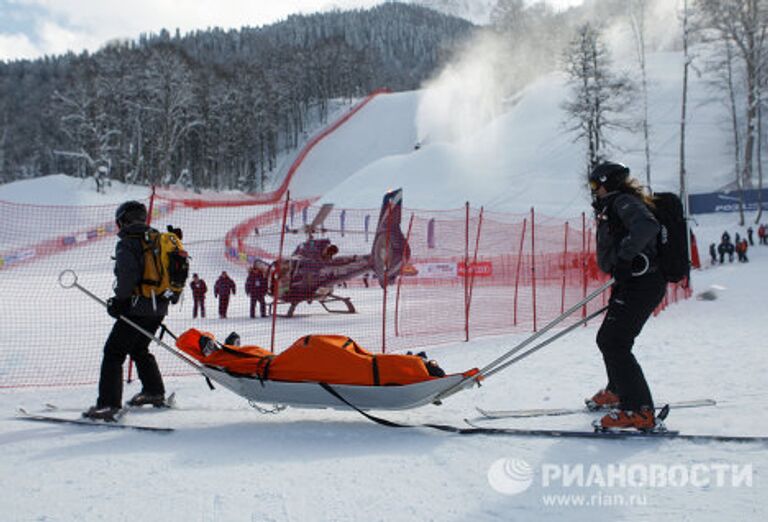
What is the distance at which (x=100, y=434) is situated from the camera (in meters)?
4.27

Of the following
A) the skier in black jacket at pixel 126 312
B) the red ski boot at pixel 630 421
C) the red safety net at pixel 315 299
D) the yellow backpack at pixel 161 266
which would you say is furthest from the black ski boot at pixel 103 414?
the red ski boot at pixel 630 421

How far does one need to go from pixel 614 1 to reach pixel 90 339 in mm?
72836

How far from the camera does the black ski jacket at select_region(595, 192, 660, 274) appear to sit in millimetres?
3711

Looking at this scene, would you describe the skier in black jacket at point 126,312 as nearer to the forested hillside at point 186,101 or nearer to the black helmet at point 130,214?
the black helmet at point 130,214

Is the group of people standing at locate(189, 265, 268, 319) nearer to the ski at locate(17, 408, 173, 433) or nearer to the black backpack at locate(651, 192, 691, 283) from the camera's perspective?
the ski at locate(17, 408, 173, 433)

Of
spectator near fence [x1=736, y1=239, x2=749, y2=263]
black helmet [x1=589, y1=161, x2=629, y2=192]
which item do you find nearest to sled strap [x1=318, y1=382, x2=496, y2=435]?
black helmet [x1=589, y1=161, x2=629, y2=192]

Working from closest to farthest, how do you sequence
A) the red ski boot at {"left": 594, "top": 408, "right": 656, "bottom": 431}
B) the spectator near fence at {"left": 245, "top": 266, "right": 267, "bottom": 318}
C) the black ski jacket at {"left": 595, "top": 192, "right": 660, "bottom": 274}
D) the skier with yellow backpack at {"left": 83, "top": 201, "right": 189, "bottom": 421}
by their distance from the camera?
the black ski jacket at {"left": 595, "top": 192, "right": 660, "bottom": 274} < the red ski boot at {"left": 594, "top": 408, "right": 656, "bottom": 431} < the skier with yellow backpack at {"left": 83, "top": 201, "right": 189, "bottom": 421} < the spectator near fence at {"left": 245, "top": 266, "right": 267, "bottom": 318}

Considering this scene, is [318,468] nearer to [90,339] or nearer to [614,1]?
[90,339]

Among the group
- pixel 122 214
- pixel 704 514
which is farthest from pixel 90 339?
pixel 704 514

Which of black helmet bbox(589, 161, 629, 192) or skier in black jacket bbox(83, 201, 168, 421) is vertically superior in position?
black helmet bbox(589, 161, 629, 192)

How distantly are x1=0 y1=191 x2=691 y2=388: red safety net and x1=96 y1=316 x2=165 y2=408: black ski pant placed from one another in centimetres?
196

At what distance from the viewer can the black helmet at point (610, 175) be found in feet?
13.1

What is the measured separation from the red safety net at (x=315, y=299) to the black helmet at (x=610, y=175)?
3788 mm

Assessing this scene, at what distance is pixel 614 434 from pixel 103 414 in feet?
11.7
